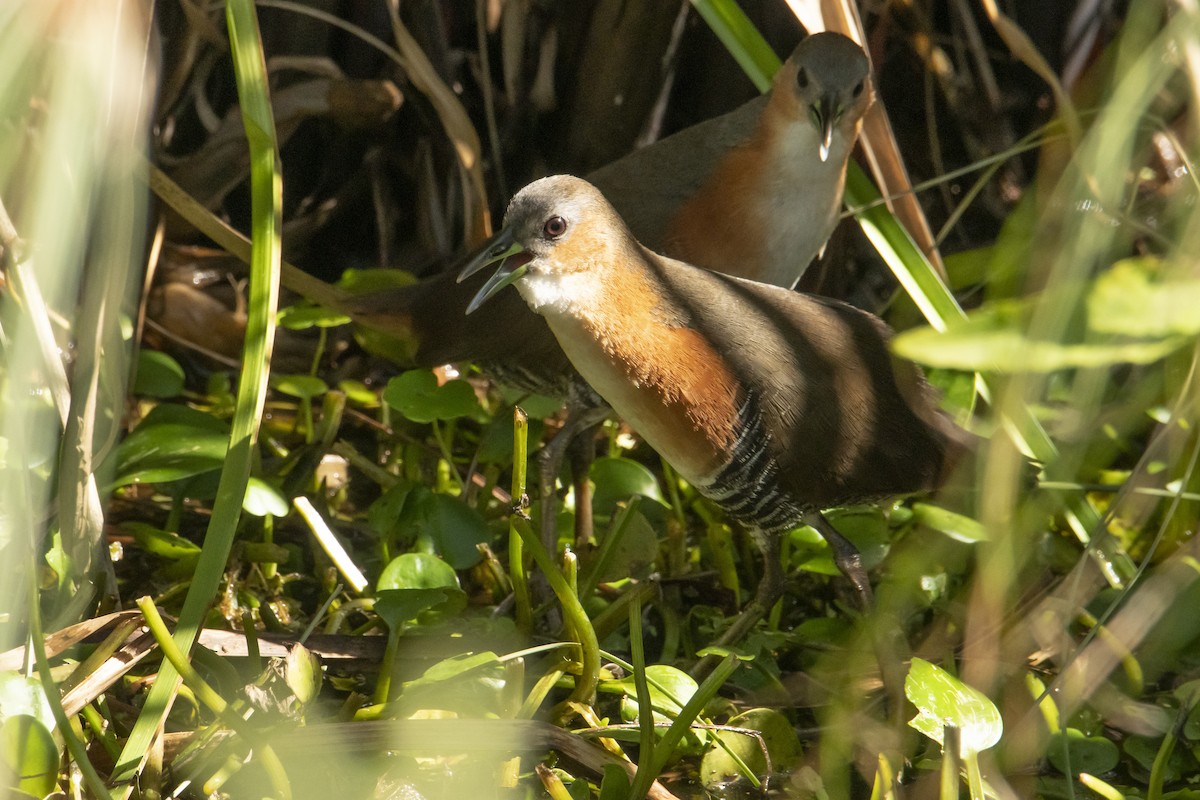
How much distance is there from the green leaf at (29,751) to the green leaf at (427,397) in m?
1.00

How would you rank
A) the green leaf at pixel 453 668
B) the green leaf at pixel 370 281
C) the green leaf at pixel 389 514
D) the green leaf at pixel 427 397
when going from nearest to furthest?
Result: the green leaf at pixel 453 668, the green leaf at pixel 389 514, the green leaf at pixel 427 397, the green leaf at pixel 370 281

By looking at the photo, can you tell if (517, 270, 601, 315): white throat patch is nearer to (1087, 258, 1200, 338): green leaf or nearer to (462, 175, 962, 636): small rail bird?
(462, 175, 962, 636): small rail bird

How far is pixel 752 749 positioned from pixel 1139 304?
1.44 m

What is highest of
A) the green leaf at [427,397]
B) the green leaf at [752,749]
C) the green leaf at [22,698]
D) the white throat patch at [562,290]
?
the white throat patch at [562,290]

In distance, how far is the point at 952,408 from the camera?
220 centimetres

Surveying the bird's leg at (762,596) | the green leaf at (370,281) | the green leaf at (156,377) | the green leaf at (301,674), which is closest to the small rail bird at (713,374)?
the bird's leg at (762,596)

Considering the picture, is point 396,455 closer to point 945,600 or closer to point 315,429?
point 315,429

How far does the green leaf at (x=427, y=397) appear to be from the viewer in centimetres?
239

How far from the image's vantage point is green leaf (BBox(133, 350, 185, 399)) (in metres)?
2.52

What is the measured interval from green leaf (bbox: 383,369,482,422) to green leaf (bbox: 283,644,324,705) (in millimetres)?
729

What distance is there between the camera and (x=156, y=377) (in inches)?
99.4

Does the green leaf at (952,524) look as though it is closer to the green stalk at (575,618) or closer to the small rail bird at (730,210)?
the green stalk at (575,618)

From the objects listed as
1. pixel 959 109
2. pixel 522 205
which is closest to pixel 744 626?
pixel 522 205

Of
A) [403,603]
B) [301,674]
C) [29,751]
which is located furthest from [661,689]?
[29,751]
